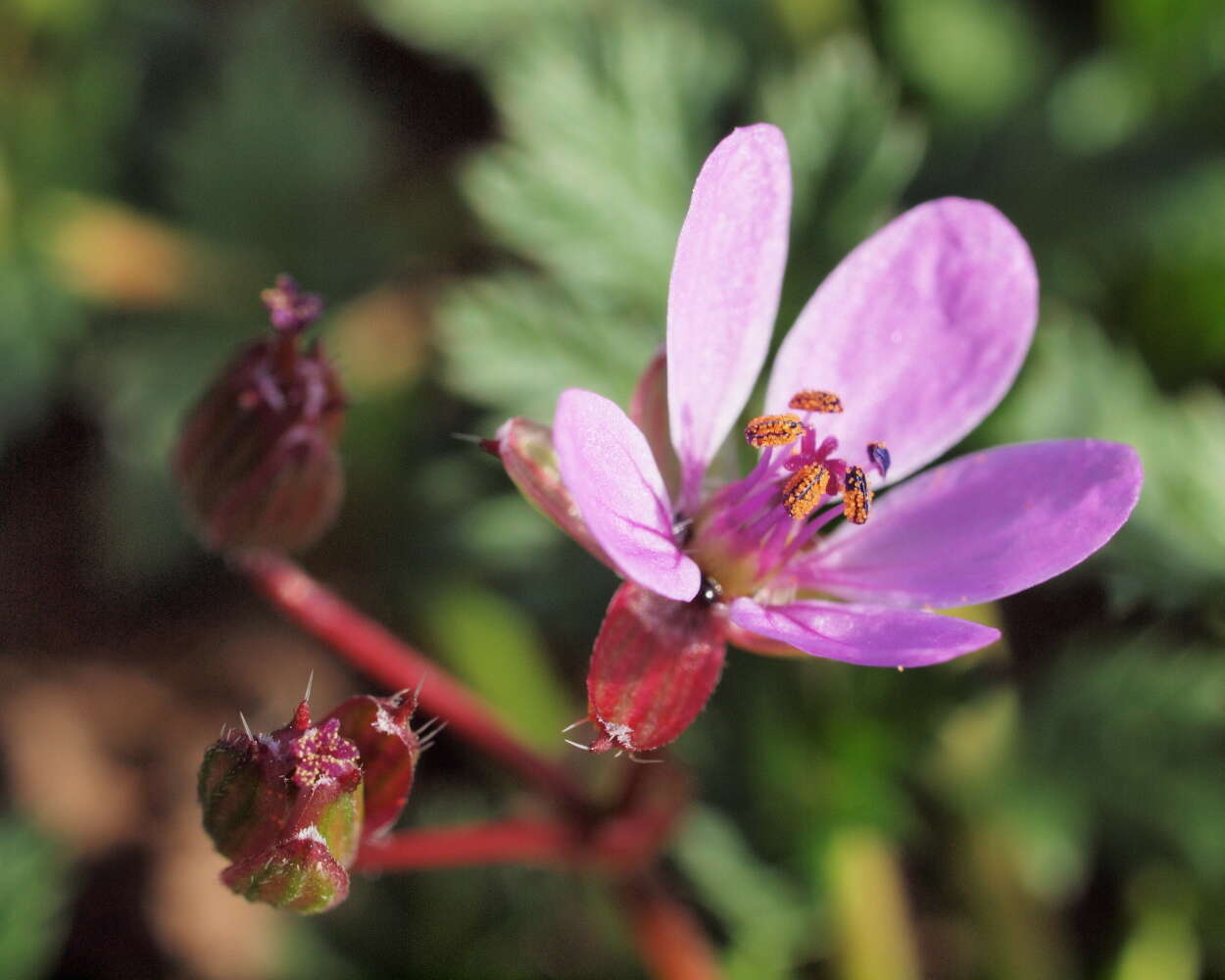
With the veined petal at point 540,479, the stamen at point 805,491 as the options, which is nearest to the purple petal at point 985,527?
the stamen at point 805,491

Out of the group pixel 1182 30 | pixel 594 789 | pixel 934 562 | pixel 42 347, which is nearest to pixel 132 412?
pixel 42 347

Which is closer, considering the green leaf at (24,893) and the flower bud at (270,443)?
the flower bud at (270,443)

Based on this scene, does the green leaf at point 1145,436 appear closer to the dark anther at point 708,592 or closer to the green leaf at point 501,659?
the dark anther at point 708,592

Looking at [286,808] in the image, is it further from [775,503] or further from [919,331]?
[919,331]

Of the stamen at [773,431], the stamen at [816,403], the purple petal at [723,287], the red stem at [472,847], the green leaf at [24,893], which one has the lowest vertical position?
the green leaf at [24,893]

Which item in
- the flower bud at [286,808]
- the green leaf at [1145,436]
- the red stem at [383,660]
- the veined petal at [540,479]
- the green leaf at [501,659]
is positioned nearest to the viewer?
the flower bud at [286,808]

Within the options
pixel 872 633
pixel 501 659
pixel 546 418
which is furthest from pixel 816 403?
pixel 501 659

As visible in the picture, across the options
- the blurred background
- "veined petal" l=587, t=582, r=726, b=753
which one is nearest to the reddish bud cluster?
"veined petal" l=587, t=582, r=726, b=753
